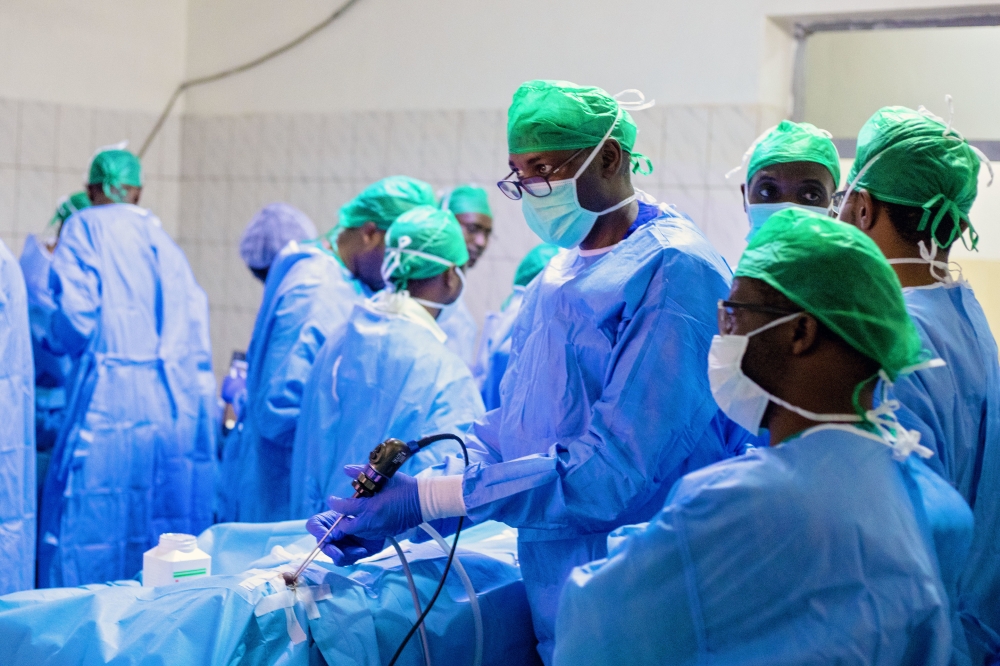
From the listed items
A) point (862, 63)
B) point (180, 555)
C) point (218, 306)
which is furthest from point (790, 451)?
point (218, 306)

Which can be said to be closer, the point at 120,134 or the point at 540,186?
the point at 540,186

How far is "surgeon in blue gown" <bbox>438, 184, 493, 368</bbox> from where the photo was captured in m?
4.36

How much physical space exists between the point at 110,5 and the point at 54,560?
3011 mm

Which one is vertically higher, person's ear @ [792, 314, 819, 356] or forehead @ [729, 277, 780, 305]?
forehead @ [729, 277, 780, 305]

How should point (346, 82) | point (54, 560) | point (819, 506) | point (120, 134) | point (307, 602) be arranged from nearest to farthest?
point (819, 506), point (307, 602), point (54, 560), point (346, 82), point (120, 134)

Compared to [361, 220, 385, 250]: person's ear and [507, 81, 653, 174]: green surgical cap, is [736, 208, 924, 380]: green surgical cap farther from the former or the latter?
[361, 220, 385, 250]: person's ear

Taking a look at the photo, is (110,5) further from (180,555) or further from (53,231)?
(180,555)

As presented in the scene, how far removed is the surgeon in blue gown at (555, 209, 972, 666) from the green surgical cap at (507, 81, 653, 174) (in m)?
0.58

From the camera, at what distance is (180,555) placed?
210 cm

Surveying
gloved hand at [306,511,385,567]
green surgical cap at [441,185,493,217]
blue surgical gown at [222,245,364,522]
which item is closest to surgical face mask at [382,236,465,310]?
blue surgical gown at [222,245,364,522]

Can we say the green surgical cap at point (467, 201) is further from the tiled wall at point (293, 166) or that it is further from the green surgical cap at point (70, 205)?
the green surgical cap at point (70, 205)

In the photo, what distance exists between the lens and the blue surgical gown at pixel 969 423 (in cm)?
182

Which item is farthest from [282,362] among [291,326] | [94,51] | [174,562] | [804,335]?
[94,51]

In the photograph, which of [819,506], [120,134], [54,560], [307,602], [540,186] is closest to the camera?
[819,506]
